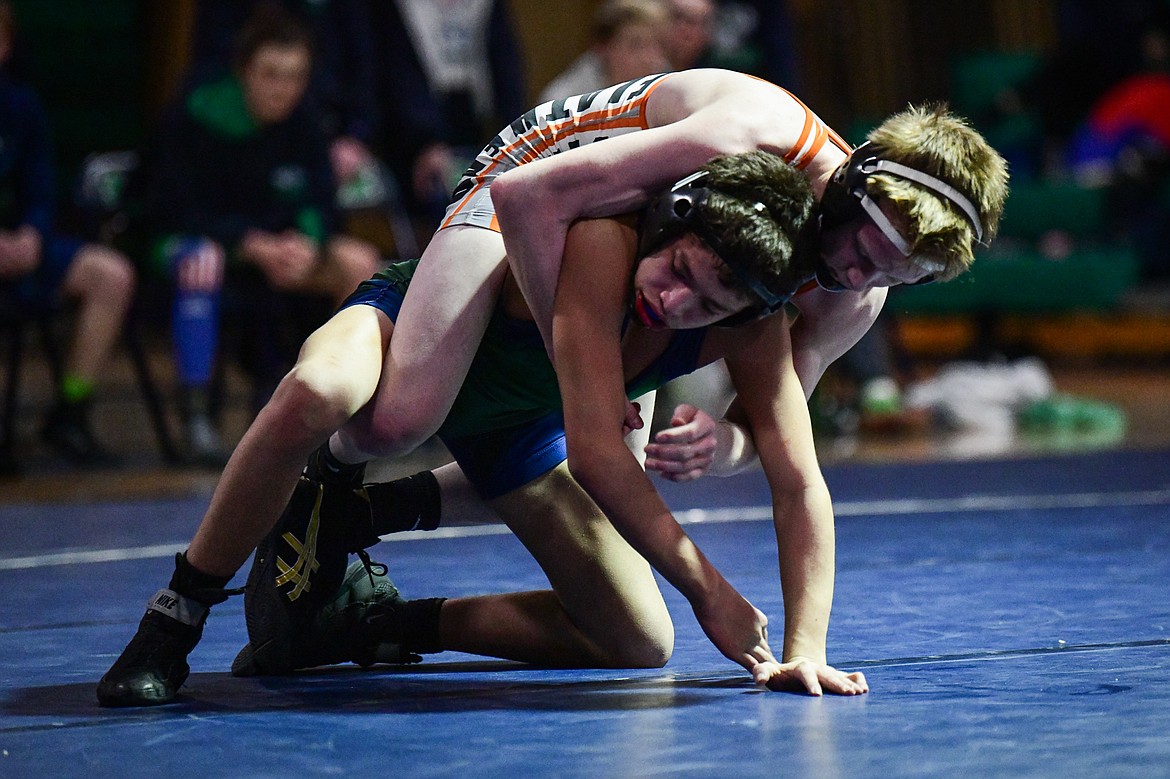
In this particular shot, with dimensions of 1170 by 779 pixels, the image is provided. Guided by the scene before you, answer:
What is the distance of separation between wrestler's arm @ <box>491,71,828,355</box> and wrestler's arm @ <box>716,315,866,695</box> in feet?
0.85

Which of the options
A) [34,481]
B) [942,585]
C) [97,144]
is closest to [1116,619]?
[942,585]

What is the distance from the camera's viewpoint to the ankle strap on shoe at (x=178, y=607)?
92.0 inches

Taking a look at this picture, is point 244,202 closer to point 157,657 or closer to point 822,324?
point 822,324

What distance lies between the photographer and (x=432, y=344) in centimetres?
253

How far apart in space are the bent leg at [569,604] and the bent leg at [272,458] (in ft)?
1.26

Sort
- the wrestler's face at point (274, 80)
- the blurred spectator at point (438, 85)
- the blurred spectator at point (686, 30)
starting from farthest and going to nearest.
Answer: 1. the blurred spectator at point (438, 85)
2. the blurred spectator at point (686, 30)
3. the wrestler's face at point (274, 80)

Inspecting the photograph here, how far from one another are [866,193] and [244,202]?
3821mm

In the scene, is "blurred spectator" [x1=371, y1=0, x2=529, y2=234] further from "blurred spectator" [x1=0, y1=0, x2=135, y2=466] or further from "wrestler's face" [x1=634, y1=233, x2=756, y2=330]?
"wrestler's face" [x1=634, y1=233, x2=756, y2=330]

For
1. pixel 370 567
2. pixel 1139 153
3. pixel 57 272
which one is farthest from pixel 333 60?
pixel 1139 153

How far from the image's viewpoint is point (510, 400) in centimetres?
263

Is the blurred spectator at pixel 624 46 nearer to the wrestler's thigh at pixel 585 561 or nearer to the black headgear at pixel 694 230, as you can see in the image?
the wrestler's thigh at pixel 585 561

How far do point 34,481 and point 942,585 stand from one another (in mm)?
3144

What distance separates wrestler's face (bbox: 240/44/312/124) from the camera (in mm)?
5539

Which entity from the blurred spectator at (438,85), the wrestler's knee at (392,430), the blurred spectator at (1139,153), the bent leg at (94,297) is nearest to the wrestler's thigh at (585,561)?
the wrestler's knee at (392,430)
